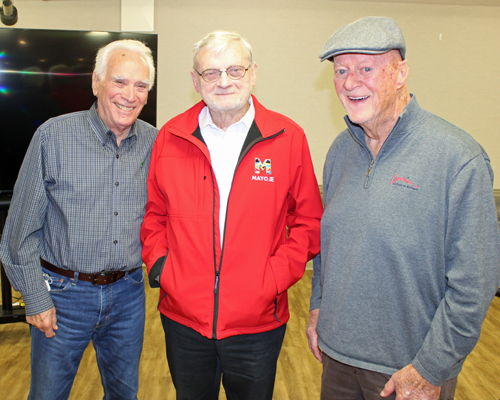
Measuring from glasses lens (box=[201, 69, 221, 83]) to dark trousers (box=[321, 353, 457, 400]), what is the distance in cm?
116

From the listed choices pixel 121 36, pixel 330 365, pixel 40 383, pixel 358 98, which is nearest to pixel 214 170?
pixel 358 98

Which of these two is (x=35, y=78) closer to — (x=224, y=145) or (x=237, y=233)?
(x=224, y=145)

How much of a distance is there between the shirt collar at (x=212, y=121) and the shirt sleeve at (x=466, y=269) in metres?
0.83

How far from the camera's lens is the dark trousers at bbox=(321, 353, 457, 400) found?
1.34 metres

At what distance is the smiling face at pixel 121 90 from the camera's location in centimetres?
176

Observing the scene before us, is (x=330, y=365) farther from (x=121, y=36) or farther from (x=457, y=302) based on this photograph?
(x=121, y=36)

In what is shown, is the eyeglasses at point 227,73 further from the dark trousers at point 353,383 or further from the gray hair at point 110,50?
the dark trousers at point 353,383

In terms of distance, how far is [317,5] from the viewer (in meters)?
4.66

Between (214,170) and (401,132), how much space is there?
718 mm

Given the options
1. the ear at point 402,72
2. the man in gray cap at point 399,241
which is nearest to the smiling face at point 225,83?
the man in gray cap at point 399,241

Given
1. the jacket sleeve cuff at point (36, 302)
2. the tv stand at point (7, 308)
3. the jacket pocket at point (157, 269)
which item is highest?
the jacket pocket at point (157, 269)

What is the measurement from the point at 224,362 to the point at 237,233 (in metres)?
0.52

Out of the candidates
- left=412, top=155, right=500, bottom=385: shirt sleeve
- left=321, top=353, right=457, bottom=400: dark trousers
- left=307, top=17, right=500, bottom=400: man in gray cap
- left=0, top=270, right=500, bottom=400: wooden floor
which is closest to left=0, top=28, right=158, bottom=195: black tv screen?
left=0, top=270, right=500, bottom=400: wooden floor

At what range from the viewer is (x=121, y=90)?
1768 millimetres
